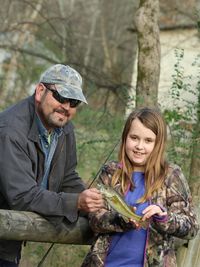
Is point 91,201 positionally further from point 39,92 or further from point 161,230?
point 39,92

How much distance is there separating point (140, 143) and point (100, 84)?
760 centimetres

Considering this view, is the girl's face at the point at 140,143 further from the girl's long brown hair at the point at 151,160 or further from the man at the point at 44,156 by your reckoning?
the man at the point at 44,156

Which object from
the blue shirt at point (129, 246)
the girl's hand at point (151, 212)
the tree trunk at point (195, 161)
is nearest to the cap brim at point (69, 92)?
the blue shirt at point (129, 246)

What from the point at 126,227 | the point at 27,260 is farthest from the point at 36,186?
the point at 27,260

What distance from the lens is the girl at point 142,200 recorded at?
345 centimetres

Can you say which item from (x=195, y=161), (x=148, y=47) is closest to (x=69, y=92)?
(x=195, y=161)

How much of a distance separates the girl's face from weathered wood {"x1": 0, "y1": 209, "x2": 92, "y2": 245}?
53 cm

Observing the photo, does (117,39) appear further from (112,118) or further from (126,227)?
(126,227)

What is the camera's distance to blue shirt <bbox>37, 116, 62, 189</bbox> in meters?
3.67

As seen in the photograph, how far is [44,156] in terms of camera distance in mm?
3682

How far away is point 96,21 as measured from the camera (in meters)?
35.0

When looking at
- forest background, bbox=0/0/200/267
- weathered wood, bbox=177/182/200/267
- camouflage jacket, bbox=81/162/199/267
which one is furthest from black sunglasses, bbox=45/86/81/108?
forest background, bbox=0/0/200/267

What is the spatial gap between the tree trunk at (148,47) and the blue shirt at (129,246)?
3559 millimetres

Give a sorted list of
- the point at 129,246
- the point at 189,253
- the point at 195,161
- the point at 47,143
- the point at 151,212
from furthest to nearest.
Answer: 1. the point at 195,161
2. the point at 189,253
3. the point at 47,143
4. the point at 129,246
5. the point at 151,212
